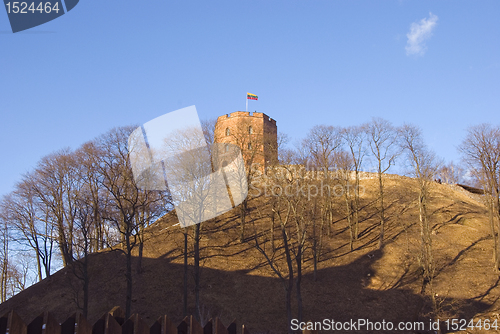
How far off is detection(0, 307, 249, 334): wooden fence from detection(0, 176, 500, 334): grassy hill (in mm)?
14509

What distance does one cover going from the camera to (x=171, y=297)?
72.8 feet

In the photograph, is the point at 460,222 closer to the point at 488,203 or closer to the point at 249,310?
the point at 488,203

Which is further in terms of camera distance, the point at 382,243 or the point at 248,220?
the point at 248,220

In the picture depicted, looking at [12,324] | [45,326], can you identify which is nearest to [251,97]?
[45,326]

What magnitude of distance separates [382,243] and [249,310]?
12.4m

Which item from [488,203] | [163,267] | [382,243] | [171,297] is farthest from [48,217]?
[488,203]

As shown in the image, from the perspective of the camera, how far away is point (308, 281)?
23.5 metres

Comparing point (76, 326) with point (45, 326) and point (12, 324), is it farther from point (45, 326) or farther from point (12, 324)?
point (12, 324)

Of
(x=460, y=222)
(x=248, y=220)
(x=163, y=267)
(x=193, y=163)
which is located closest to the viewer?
(x=163, y=267)

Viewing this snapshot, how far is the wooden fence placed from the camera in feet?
10.9

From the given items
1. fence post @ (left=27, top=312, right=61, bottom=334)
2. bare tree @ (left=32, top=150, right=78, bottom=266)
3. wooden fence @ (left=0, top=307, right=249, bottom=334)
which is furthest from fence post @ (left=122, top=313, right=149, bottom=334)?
bare tree @ (left=32, top=150, right=78, bottom=266)

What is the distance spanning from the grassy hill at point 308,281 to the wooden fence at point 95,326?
571 inches

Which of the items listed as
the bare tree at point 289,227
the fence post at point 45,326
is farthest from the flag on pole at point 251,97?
the fence post at point 45,326

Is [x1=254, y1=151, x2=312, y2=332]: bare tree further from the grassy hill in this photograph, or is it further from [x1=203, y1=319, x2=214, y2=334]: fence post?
[x1=203, y1=319, x2=214, y2=334]: fence post
